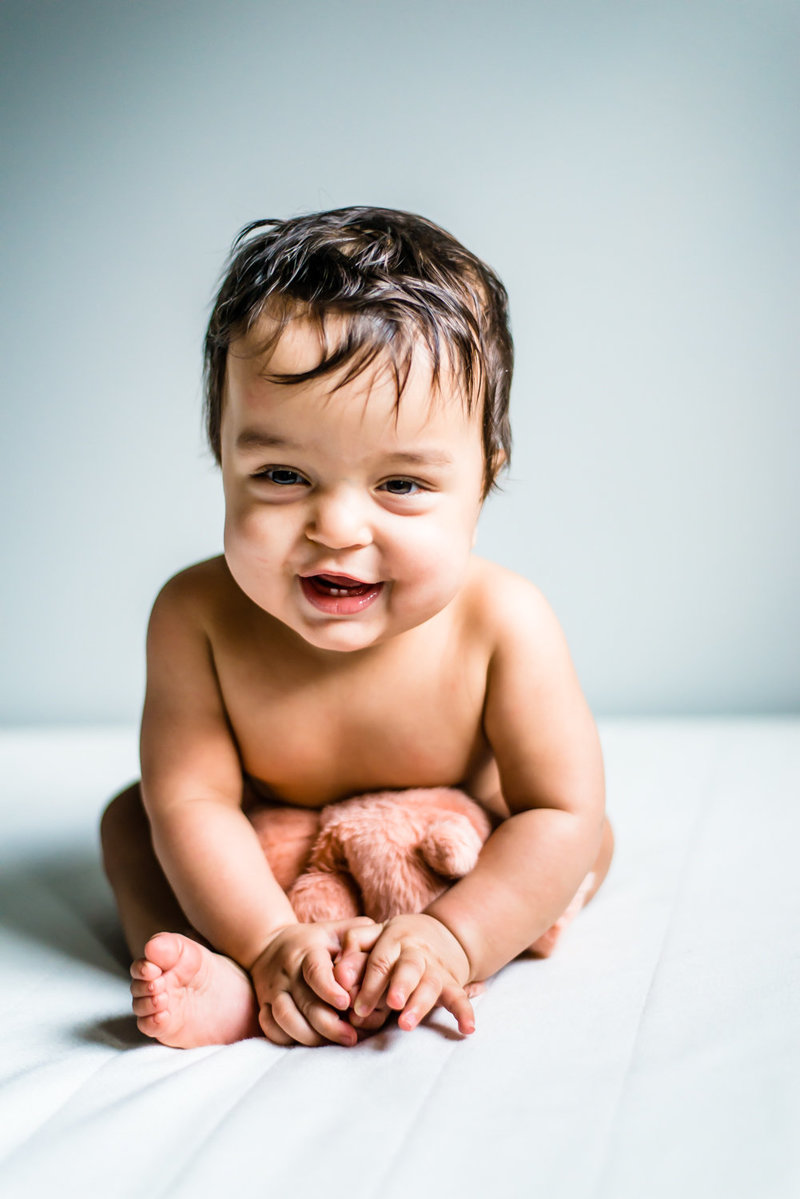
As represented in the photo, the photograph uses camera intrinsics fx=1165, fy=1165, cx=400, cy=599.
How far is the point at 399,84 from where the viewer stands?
151cm

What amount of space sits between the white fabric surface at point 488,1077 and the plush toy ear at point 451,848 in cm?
8

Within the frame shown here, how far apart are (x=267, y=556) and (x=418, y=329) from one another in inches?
7.0

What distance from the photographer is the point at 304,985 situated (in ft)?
2.39

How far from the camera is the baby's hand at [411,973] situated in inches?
27.0

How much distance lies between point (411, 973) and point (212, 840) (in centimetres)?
20

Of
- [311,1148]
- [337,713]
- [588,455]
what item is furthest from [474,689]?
[588,455]

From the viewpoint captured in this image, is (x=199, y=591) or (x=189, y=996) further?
(x=199, y=591)

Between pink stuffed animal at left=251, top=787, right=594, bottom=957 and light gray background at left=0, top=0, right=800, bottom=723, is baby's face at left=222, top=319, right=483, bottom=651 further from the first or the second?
light gray background at left=0, top=0, right=800, bottom=723

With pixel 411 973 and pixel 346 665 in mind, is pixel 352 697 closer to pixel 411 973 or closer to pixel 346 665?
pixel 346 665

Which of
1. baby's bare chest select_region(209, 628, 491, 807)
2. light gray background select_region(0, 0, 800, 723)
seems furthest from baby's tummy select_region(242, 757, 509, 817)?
light gray background select_region(0, 0, 800, 723)

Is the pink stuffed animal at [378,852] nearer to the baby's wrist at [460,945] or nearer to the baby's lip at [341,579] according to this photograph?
the baby's wrist at [460,945]

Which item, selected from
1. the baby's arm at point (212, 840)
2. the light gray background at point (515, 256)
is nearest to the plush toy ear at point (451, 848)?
the baby's arm at point (212, 840)

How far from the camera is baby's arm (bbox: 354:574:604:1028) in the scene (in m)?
0.79

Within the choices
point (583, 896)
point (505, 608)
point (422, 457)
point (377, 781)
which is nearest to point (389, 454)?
point (422, 457)
